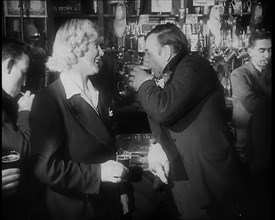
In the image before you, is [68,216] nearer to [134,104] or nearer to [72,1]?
[134,104]

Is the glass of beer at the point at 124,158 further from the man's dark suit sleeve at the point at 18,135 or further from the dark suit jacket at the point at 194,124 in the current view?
the man's dark suit sleeve at the point at 18,135

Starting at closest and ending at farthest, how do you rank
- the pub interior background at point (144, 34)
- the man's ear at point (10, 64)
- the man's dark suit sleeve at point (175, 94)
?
the man's ear at point (10, 64)
the man's dark suit sleeve at point (175, 94)
the pub interior background at point (144, 34)

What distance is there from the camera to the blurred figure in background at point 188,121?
115 centimetres

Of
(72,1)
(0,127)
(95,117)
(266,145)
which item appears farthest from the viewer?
(266,145)

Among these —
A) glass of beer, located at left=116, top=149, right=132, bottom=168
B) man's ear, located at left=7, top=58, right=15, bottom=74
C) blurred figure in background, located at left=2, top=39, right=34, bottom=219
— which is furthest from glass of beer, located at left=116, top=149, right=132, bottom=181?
man's ear, located at left=7, top=58, right=15, bottom=74

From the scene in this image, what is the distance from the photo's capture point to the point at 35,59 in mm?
1106

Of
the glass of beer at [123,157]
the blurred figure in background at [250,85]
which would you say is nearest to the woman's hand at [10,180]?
the glass of beer at [123,157]

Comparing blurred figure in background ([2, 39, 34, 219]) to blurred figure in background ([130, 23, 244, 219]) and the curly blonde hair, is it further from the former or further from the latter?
blurred figure in background ([130, 23, 244, 219])

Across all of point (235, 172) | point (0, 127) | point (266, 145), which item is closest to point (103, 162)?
point (0, 127)

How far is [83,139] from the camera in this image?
1.10m

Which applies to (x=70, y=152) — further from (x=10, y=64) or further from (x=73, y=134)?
(x=10, y=64)

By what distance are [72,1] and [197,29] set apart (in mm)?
486

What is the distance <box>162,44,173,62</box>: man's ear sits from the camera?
1207mm

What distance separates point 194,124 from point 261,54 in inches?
14.7
